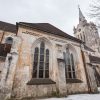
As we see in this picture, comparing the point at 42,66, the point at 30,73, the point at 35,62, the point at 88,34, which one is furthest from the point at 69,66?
the point at 88,34

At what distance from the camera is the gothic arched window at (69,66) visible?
11.1 m

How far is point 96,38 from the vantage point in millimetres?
38031

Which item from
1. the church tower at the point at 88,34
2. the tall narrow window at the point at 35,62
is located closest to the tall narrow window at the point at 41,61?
the tall narrow window at the point at 35,62

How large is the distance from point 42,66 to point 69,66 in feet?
10.8

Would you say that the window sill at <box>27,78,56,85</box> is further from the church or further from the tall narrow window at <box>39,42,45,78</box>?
the tall narrow window at <box>39,42,45,78</box>

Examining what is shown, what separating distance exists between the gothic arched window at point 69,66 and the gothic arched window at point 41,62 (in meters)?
2.44

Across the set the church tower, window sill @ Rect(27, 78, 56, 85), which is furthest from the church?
the church tower

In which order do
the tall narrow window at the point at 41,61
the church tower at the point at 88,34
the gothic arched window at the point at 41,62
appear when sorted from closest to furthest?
the gothic arched window at the point at 41,62 → the tall narrow window at the point at 41,61 → the church tower at the point at 88,34

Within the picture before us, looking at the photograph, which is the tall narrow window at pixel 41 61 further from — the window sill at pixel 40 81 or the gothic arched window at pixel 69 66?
the gothic arched window at pixel 69 66

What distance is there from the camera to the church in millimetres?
8102

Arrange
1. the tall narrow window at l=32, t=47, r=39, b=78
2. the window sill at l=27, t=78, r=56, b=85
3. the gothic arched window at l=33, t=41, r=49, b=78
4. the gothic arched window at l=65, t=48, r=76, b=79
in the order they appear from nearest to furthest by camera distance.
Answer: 1. the window sill at l=27, t=78, r=56, b=85
2. the tall narrow window at l=32, t=47, r=39, b=78
3. the gothic arched window at l=33, t=41, r=49, b=78
4. the gothic arched window at l=65, t=48, r=76, b=79

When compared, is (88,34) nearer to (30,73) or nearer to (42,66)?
(42,66)

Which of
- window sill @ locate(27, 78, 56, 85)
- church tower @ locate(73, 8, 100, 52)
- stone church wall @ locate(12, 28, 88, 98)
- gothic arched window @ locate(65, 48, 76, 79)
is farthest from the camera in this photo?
church tower @ locate(73, 8, 100, 52)

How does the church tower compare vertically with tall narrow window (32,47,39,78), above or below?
above
